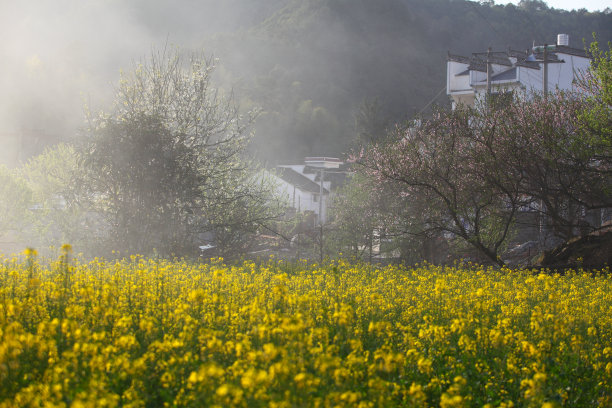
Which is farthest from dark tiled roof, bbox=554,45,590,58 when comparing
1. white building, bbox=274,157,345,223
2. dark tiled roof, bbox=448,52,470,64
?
white building, bbox=274,157,345,223

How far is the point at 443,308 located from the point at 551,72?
30.9 m

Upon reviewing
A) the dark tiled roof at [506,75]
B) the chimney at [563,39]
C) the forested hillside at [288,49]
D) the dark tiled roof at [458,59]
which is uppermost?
the forested hillside at [288,49]

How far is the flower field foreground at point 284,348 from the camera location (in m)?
3.51

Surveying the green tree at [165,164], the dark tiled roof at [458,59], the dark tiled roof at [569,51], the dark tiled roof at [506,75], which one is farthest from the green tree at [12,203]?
the dark tiled roof at [569,51]

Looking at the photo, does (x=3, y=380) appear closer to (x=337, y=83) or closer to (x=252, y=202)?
(x=252, y=202)

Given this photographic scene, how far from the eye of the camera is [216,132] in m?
17.0

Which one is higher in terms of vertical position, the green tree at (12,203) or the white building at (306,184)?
the white building at (306,184)

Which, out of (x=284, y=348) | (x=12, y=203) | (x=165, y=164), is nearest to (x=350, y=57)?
(x=12, y=203)

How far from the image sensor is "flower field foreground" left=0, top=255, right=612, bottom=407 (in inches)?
138

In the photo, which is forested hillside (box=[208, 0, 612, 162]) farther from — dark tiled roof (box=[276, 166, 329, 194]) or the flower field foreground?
the flower field foreground

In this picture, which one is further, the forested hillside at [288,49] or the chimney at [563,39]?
the forested hillside at [288,49]

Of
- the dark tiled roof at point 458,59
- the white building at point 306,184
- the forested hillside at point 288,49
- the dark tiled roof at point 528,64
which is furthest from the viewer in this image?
the white building at point 306,184

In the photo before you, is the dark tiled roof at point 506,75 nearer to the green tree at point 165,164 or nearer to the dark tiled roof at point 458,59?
the dark tiled roof at point 458,59

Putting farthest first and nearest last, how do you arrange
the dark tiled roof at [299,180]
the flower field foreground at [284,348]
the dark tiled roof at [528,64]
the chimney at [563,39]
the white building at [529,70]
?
the dark tiled roof at [299,180], the chimney at [563,39], the dark tiled roof at [528,64], the white building at [529,70], the flower field foreground at [284,348]
